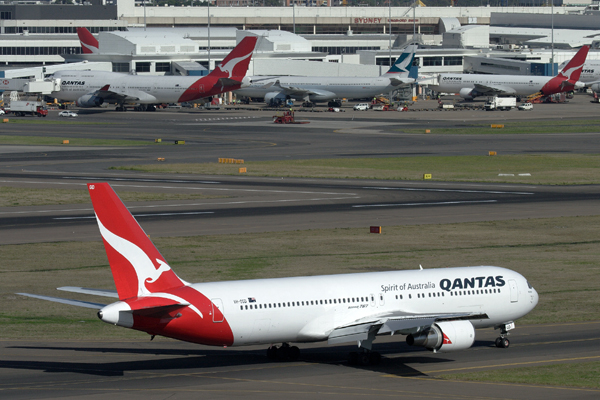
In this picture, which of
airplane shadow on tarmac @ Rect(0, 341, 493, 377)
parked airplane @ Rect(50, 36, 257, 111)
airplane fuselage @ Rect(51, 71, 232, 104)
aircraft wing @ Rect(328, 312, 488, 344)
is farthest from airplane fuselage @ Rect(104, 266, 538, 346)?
airplane fuselage @ Rect(51, 71, 232, 104)

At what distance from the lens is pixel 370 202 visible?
7756 cm

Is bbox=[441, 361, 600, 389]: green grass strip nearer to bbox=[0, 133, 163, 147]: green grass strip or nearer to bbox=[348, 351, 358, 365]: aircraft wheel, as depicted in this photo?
bbox=[348, 351, 358, 365]: aircraft wheel

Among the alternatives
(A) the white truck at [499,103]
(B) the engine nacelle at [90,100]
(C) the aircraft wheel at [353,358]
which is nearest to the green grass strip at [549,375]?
(C) the aircraft wheel at [353,358]

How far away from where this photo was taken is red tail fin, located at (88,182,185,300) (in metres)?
32.4

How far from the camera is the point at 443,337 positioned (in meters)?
32.9

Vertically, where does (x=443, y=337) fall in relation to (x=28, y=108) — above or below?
below

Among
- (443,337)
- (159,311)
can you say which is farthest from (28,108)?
(443,337)

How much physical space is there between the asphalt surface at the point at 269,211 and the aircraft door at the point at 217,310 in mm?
2345

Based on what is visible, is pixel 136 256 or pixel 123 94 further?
pixel 123 94

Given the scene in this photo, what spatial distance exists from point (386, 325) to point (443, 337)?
228 cm

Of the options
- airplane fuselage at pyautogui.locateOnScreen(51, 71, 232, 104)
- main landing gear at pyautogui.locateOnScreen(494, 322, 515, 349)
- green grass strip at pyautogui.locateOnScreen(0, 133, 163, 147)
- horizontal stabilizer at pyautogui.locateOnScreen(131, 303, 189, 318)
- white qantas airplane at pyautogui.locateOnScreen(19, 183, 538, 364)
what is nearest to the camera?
horizontal stabilizer at pyautogui.locateOnScreen(131, 303, 189, 318)

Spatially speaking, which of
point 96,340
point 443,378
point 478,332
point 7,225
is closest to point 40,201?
point 7,225

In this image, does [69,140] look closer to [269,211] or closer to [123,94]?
[123,94]

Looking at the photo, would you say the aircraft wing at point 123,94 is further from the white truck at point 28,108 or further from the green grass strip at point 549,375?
the green grass strip at point 549,375
